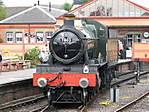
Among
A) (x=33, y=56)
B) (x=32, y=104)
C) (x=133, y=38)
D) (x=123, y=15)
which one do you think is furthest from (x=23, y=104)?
(x=123, y=15)

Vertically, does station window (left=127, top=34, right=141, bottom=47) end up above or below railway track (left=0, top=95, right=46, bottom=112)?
above

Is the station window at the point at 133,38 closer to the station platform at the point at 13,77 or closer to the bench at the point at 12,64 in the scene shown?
the bench at the point at 12,64

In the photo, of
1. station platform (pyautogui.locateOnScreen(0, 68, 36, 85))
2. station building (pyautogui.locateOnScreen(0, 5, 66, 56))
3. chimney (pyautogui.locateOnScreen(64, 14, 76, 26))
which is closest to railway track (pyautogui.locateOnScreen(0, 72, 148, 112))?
station platform (pyautogui.locateOnScreen(0, 68, 36, 85))

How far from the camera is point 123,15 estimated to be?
145ft

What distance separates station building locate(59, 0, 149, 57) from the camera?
43250 mm

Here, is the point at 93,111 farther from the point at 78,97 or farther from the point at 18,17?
the point at 18,17

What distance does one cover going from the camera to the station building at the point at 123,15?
43.2 metres

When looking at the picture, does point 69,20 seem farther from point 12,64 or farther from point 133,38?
point 133,38

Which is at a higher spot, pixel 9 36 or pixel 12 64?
pixel 9 36

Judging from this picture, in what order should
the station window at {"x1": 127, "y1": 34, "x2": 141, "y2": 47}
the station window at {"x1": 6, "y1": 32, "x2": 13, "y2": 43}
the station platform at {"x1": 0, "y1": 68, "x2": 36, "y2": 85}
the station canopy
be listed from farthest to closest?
the station window at {"x1": 6, "y1": 32, "x2": 13, "y2": 43} → the station window at {"x1": 127, "y1": 34, "x2": 141, "y2": 47} → the station canopy → the station platform at {"x1": 0, "y1": 68, "x2": 36, "y2": 85}

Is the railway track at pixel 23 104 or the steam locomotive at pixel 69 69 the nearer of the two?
the steam locomotive at pixel 69 69

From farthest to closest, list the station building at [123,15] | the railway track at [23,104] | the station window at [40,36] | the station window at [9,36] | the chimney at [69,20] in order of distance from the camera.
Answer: the station window at [9,36], the station window at [40,36], the station building at [123,15], the chimney at [69,20], the railway track at [23,104]

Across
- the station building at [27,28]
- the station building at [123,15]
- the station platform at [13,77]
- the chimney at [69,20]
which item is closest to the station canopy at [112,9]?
the station building at [123,15]

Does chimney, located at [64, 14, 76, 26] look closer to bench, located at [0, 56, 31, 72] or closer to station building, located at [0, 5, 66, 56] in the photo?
bench, located at [0, 56, 31, 72]
